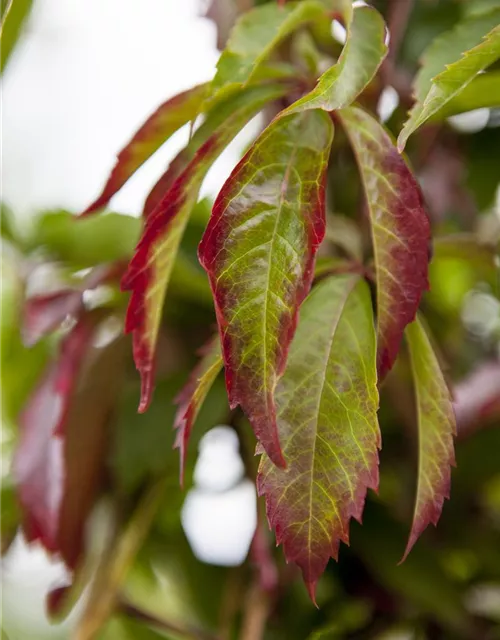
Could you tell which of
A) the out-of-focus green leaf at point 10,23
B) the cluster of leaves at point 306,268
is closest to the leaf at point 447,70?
the cluster of leaves at point 306,268

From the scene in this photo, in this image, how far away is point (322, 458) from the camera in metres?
0.26

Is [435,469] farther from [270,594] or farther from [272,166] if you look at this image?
[270,594]

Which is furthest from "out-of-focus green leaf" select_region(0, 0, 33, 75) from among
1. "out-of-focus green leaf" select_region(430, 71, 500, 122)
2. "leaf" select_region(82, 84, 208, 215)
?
"out-of-focus green leaf" select_region(430, 71, 500, 122)

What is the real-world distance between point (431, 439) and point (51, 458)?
0.23 m

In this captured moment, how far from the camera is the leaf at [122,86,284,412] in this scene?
27 cm

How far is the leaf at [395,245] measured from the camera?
0.26 m

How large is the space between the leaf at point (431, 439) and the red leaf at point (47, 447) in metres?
0.21

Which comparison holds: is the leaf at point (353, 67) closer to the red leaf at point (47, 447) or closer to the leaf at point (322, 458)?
the leaf at point (322, 458)

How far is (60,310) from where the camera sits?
0.44m

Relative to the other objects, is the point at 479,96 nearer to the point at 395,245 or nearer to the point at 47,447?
the point at 395,245

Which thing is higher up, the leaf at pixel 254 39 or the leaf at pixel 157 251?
the leaf at pixel 254 39

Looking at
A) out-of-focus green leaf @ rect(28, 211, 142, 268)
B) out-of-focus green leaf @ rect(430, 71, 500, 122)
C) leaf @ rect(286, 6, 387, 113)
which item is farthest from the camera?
out-of-focus green leaf @ rect(28, 211, 142, 268)

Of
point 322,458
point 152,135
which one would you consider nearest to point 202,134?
point 152,135

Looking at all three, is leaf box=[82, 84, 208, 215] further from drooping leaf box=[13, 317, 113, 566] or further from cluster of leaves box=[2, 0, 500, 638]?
drooping leaf box=[13, 317, 113, 566]
